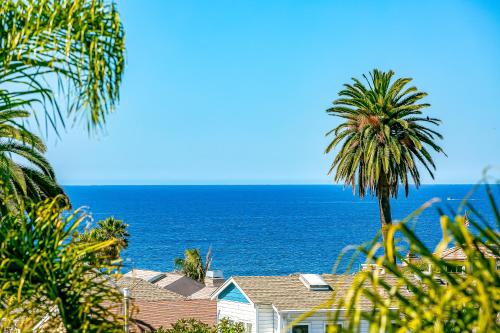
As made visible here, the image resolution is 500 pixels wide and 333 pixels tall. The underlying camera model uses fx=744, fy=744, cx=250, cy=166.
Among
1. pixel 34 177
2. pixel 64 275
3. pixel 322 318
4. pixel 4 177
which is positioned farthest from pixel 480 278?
pixel 322 318

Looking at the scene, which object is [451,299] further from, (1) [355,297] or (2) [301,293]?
(2) [301,293]

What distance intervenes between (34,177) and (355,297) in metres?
18.8

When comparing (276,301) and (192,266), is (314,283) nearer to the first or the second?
(276,301)

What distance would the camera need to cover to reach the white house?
2908 cm

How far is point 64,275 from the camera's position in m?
5.30

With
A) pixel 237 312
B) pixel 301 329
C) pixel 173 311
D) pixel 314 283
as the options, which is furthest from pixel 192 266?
pixel 301 329

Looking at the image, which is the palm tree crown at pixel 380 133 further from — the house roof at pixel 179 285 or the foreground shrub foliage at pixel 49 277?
the foreground shrub foliage at pixel 49 277

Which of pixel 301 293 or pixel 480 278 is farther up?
pixel 480 278

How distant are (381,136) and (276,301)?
1162cm

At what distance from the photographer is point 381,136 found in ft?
123

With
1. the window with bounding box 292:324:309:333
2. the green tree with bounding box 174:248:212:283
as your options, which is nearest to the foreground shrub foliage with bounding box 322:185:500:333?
the window with bounding box 292:324:309:333

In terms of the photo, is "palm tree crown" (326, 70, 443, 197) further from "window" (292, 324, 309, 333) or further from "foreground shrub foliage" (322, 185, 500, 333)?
"foreground shrub foliage" (322, 185, 500, 333)

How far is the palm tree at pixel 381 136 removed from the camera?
123ft

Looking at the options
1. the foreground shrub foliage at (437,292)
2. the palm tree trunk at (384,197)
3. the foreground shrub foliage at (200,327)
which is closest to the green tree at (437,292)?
the foreground shrub foliage at (437,292)
